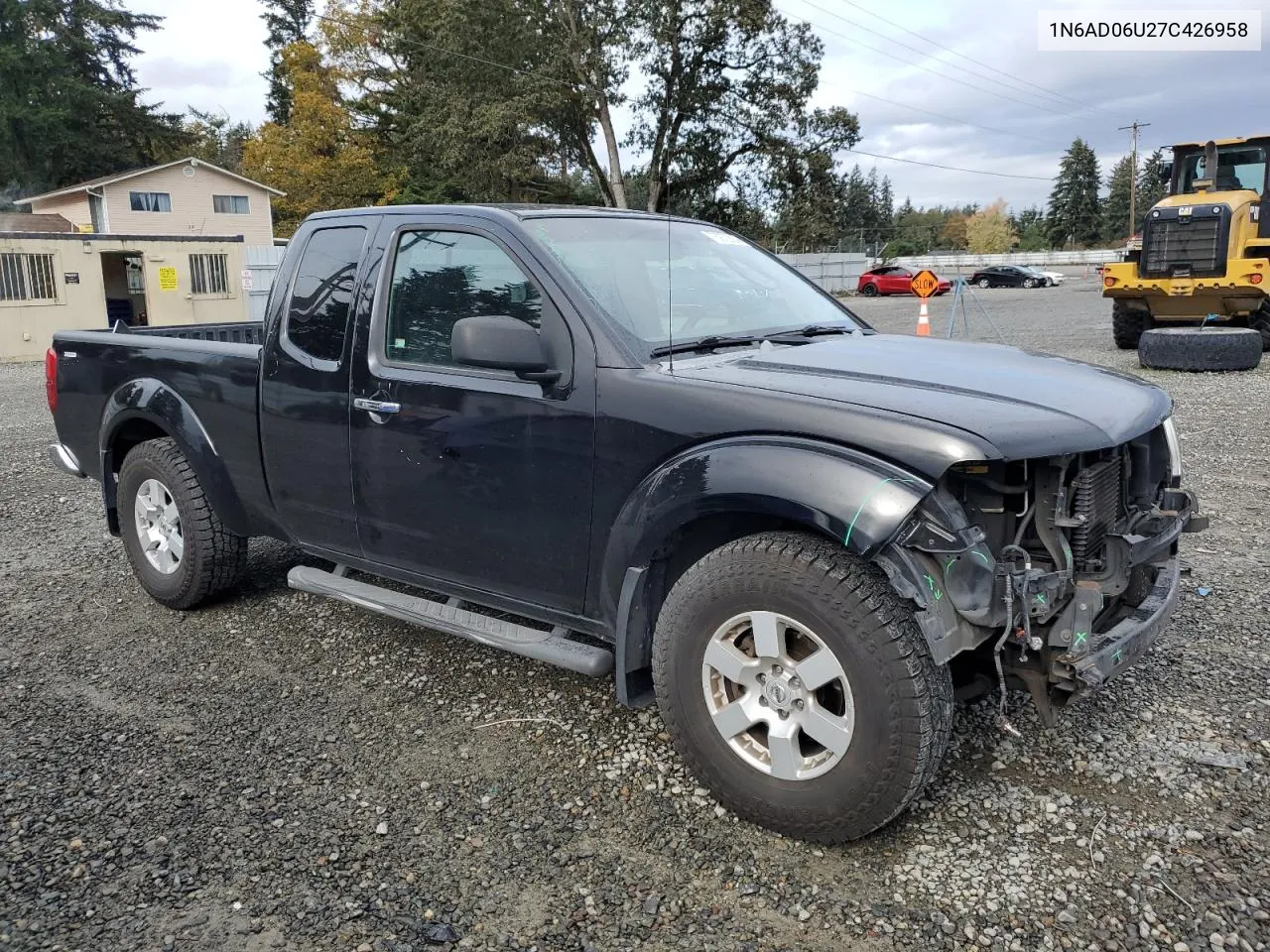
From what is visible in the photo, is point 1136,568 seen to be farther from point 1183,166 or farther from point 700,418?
point 1183,166

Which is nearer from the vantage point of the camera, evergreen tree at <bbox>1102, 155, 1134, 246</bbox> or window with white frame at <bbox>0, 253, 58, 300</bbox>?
window with white frame at <bbox>0, 253, 58, 300</bbox>

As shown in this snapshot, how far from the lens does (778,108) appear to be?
3675 cm

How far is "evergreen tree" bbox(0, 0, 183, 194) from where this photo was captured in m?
51.2

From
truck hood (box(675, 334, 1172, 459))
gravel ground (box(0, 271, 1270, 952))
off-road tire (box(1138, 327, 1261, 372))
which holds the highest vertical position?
truck hood (box(675, 334, 1172, 459))

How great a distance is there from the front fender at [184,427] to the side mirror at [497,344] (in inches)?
75.9

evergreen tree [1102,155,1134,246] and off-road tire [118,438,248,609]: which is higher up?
evergreen tree [1102,155,1134,246]

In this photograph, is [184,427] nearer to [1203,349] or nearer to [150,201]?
[1203,349]

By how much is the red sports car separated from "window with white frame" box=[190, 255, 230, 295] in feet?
84.1

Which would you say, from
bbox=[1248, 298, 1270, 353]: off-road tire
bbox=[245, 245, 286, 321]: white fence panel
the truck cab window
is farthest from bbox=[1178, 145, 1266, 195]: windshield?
bbox=[245, 245, 286, 321]: white fence panel

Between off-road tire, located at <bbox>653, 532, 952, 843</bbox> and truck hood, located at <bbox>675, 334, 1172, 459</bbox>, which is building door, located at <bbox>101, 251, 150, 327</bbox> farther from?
off-road tire, located at <bbox>653, 532, 952, 843</bbox>

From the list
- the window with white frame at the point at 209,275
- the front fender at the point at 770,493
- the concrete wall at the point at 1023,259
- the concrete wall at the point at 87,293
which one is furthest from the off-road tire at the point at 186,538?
the concrete wall at the point at 1023,259

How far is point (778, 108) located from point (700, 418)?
36.8 metres

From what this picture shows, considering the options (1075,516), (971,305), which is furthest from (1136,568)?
(971,305)

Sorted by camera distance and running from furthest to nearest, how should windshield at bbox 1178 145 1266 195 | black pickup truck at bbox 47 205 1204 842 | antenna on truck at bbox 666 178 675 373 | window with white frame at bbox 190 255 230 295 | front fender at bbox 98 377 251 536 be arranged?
window with white frame at bbox 190 255 230 295, windshield at bbox 1178 145 1266 195, front fender at bbox 98 377 251 536, antenna on truck at bbox 666 178 675 373, black pickup truck at bbox 47 205 1204 842
